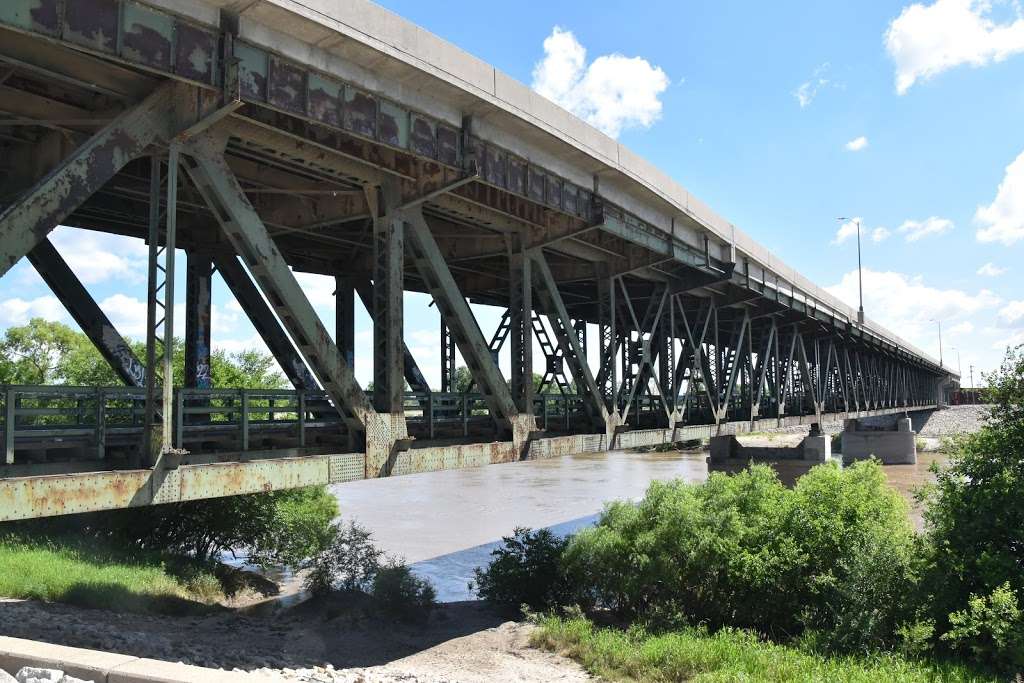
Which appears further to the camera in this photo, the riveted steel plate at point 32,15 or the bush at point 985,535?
the bush at point 985,535

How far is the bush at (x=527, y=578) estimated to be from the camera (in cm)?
1944

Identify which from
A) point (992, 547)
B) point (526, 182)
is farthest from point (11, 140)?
point (992, 547)

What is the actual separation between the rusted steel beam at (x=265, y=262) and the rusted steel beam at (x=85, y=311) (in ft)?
12.2

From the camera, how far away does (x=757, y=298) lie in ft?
93.1

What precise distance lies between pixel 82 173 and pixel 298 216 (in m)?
7.10

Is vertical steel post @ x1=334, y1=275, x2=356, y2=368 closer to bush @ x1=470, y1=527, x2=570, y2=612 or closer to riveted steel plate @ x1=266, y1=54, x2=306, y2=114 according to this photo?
bush @ x1=470, y1=527, x2=570, y2=612

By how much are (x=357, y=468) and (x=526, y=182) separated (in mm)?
6670

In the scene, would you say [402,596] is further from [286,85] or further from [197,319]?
[286,85]

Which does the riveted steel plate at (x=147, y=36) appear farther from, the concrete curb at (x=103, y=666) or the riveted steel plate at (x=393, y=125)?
the concrete curb at (x=103, y=666)

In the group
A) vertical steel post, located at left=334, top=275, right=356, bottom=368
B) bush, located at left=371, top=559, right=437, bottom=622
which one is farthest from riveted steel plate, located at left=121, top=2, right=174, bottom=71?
bush, located at left=371, top=559, right=437, bottom=622

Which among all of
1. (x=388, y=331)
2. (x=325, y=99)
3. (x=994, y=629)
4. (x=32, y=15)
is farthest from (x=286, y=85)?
(x=994, y=629)

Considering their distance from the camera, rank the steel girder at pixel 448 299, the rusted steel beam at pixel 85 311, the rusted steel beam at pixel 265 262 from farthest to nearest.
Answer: the steel girder at pixel 448 299
the rusted steel beam at pixel 85 311
the rusted steel beam at pixel 265 262

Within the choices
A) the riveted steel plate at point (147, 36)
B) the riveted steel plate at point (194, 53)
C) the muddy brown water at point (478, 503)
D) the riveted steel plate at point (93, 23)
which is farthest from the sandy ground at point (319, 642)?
the riveted steel plate at point (93, 23)

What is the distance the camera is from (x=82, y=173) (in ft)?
27.8
